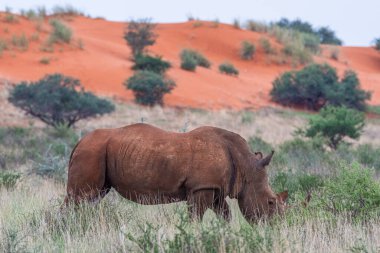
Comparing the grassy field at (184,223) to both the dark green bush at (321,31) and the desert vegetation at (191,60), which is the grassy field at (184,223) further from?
the dark green bush at (321,31)

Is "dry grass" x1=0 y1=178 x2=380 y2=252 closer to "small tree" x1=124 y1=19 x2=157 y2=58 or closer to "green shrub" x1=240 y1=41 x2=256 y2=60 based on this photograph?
"small tree" x1=124 y1=19 x2=157 y2=58

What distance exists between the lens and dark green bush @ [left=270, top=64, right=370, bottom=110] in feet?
128

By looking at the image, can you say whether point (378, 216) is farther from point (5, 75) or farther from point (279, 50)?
point (279, 50)

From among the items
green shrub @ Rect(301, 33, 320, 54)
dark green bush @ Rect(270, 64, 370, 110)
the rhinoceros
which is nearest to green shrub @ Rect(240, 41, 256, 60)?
green shrub @ Rect(301, 33, 320, 54)

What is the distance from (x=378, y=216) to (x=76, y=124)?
71.4ft

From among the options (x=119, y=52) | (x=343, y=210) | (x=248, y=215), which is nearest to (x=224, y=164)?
(x=248, y=215)

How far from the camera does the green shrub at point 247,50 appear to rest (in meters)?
52.1

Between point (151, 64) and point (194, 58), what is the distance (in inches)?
348

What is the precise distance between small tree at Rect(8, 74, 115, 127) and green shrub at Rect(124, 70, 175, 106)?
5.60m

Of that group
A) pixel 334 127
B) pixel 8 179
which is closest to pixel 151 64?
pixel 334 127

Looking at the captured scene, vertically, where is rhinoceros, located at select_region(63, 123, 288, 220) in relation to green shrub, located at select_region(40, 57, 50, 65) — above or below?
above

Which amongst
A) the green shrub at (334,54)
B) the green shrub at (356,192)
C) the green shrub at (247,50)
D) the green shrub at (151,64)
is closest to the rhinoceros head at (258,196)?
the green shrub at (356,192)

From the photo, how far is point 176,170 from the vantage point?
6.74 meters

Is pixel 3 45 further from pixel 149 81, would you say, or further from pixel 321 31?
pixel 321 31
